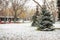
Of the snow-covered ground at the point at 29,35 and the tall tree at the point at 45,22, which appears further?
the tall tree at the point at 45,22

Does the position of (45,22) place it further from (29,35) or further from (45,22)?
(29,35)

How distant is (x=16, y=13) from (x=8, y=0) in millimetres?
5047

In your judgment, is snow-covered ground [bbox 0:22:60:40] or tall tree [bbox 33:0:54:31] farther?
tall tree [bbox 33:0:54:31]

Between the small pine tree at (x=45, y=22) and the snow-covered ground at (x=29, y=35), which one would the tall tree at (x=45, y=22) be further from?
the snow-covered ground at (x=29, y=35)

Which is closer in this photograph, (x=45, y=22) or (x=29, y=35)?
(x=29, y=35)

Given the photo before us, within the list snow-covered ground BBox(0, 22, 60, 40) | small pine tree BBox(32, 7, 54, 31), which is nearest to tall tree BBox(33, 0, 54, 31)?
small pine tree BBox(32, 7, 54, 31)

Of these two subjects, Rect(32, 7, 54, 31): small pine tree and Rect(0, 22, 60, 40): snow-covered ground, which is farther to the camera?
Rect(32, 7, 54, 31): small pine tree

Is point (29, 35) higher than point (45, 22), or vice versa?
point (45, 22)

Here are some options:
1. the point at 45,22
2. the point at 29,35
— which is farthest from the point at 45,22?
the point at 29,35

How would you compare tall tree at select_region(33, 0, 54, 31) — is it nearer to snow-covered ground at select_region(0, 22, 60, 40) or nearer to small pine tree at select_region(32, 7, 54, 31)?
small pine tree at select_region(32, 7, 54, 31)

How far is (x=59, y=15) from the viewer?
67.8 metres

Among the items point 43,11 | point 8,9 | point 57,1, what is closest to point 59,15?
point 57,1

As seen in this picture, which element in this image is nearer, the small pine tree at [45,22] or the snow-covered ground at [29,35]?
the snow-covered ground at [29,35]

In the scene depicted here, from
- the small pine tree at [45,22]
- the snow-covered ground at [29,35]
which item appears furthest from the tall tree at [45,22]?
the snow-covered ground at [29,35]
